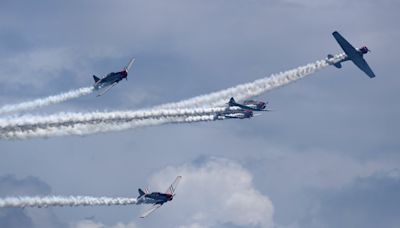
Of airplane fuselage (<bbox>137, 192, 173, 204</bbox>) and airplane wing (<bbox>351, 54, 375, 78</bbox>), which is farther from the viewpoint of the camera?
airplane fuselage (<bbox>137, 192, 173, 204</bbox>)

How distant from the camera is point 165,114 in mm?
138750

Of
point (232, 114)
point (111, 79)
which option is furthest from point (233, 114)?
point (111, 79)

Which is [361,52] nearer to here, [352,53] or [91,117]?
[352,53]

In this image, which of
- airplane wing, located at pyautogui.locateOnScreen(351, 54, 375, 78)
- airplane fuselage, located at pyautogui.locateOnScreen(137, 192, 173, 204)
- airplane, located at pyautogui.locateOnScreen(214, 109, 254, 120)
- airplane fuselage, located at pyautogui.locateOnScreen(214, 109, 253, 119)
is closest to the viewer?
airplane, located at pyautogui.locateOnScreen(214, 109, 254, 120)

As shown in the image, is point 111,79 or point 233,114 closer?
point 111,79

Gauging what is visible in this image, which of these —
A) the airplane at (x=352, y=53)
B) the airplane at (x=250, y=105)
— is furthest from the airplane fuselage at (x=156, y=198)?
the airplane at (x=352, y=53)

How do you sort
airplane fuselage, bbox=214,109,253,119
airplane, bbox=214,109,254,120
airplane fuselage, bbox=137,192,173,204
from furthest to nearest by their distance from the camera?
airplane fuselage, bbox=137,192,173,204 < airplane fuselage, bbox=214,109,253,119 < airplane, bbox=214,109,254,120

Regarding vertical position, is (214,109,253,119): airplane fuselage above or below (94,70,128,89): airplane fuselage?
below

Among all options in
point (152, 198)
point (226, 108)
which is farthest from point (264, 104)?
point (152, 198)

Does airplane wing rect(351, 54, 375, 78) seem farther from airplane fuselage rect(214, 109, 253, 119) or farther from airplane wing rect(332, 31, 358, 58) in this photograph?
airplane fuselage rect(214, 109, 253, 119)

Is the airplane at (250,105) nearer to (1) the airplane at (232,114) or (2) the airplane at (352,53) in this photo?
(1) the airplane at (232,114)

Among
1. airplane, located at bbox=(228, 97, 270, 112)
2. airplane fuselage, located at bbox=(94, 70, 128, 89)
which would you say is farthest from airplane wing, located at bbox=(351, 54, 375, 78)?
airplane fuselage, located at bbox=(94, 70, 128, 89)

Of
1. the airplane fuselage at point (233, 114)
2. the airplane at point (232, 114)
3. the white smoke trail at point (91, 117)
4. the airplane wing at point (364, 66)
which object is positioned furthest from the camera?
the airplane wing at point (364, 66)

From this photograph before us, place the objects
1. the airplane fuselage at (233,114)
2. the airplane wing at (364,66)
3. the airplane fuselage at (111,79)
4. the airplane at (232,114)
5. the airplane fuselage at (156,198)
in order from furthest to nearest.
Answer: the airplane fuselage at (156,198) → the airplane wing at (364,66) → the airplane fuselage at (233,114) → the airplane at (232,114) → the airplane fuselage at (111,79)
